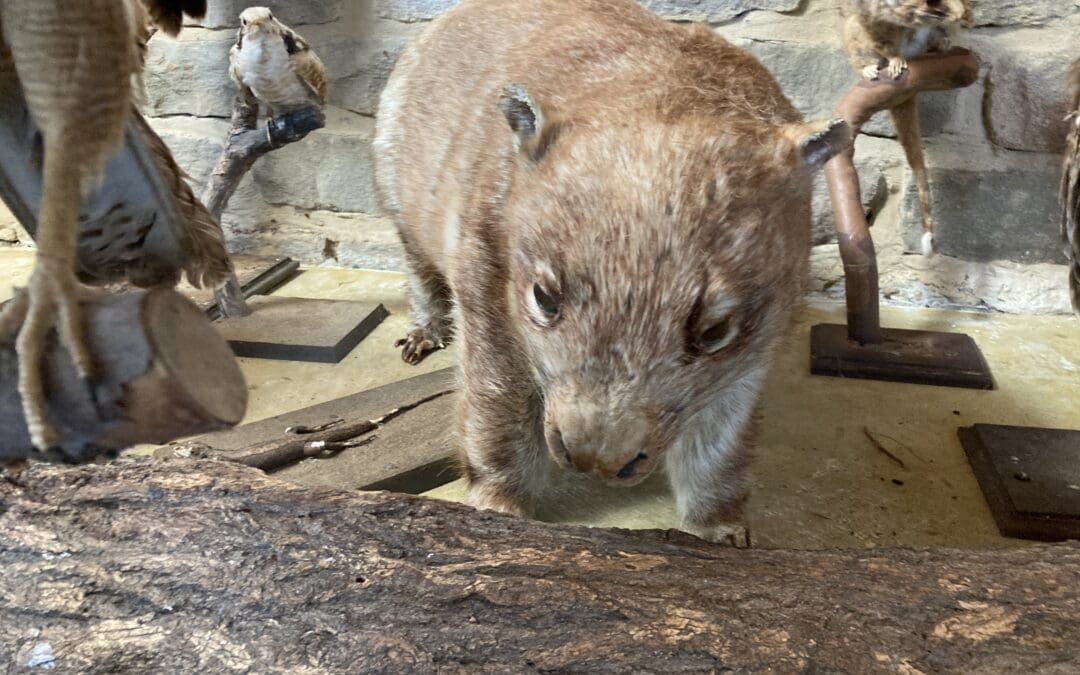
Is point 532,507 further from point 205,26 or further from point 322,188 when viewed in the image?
point 205,26

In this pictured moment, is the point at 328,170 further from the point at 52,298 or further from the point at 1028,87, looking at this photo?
the point at 52,298

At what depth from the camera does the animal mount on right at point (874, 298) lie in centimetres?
218

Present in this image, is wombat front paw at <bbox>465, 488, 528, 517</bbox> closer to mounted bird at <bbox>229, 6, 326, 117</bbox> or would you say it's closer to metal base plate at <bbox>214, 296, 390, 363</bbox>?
metal base plate at <bbox>214, 296, 390, 363</bbox>

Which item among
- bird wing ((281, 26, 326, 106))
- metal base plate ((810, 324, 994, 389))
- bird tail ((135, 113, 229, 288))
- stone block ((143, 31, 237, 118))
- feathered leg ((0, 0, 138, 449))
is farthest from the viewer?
stone block ((143, 31, 237, 118))

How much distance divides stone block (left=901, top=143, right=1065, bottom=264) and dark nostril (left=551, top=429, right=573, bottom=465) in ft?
6.92

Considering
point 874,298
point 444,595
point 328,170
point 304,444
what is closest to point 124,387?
point 444,595

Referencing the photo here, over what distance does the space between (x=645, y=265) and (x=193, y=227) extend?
609mm

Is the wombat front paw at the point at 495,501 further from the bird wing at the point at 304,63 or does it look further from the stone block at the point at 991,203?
the stone block at the point at 991,203

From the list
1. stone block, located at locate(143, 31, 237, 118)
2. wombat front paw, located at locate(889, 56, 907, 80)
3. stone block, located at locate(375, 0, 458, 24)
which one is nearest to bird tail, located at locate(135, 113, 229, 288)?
wombat front paw, located at locate(889, 56, 907, 80)

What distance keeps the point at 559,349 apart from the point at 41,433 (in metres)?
0.67

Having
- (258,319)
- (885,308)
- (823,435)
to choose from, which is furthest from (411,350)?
(885,308)

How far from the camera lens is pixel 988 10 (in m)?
2.51

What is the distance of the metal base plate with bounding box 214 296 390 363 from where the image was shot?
8.58 feet

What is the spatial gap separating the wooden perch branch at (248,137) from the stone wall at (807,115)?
544 mm
